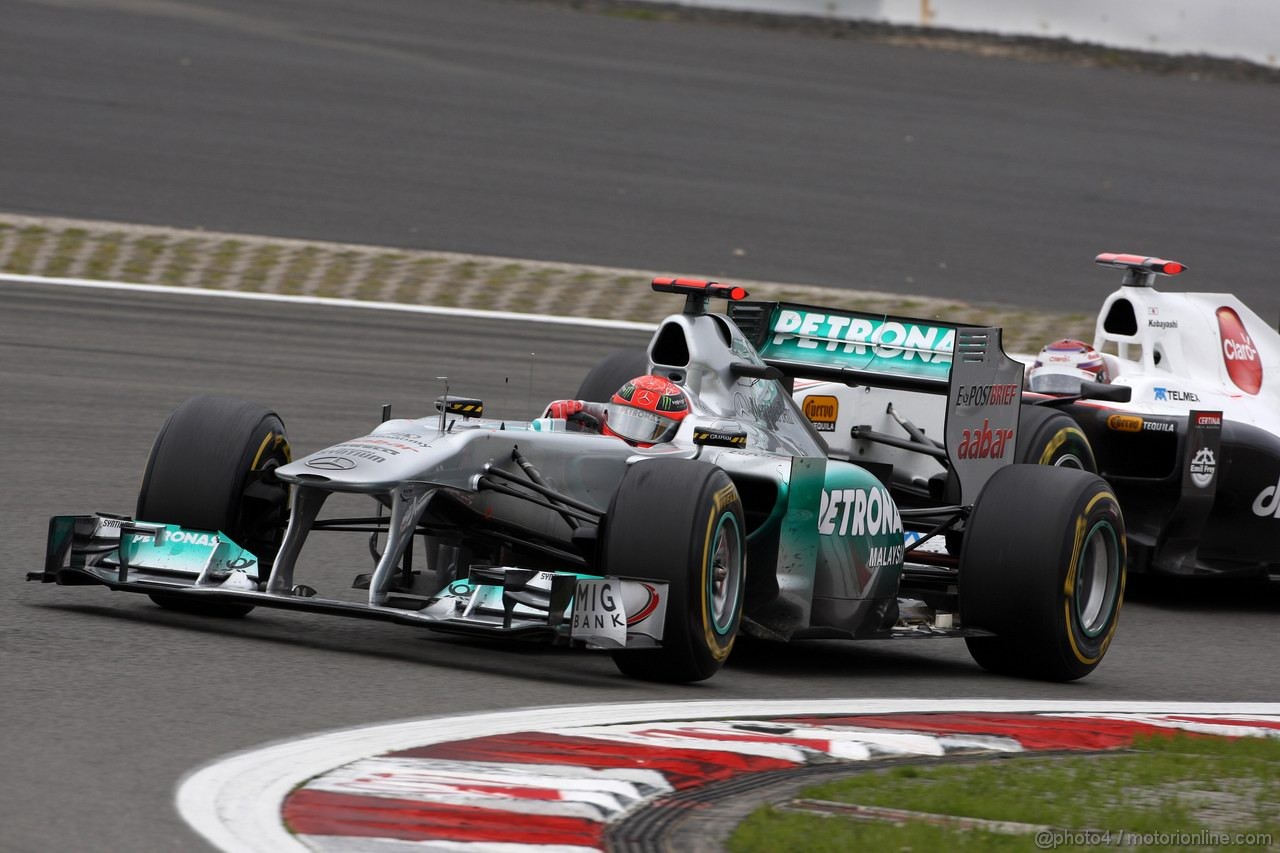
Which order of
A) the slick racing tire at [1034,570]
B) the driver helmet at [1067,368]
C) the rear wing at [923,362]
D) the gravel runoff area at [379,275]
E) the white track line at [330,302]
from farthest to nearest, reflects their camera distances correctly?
1. the gravel runoff area at [379,275]
2. the white track line at [330,302]
3. the driver helmet at [1067,368]
4. the rear wing at [923,362]
5. the slick racing tire at [1034,570]

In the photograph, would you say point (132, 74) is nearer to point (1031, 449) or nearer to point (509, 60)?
point (509, 60)

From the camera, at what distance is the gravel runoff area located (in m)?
15.9

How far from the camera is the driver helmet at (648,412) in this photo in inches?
310

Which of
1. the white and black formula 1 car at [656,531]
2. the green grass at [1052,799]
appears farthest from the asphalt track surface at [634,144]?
the green grass at [1052,799]

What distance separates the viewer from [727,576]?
718 cm

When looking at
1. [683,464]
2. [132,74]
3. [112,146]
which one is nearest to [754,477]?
[683,464]

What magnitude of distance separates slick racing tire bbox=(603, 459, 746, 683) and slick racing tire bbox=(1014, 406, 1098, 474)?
269 centimetres

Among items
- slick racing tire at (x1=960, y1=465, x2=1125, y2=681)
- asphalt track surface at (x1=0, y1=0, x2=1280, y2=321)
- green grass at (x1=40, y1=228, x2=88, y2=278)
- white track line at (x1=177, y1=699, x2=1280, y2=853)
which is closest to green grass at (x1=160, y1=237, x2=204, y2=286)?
green grass at (x1=40, y1=228, x2=88, y2=278)

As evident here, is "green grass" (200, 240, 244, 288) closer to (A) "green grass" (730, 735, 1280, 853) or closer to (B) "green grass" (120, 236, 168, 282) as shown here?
(B) "green grass" (120, 236, 168, 282)

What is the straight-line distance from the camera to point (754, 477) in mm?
7668

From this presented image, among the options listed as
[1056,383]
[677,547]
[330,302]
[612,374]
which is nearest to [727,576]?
[677,547]

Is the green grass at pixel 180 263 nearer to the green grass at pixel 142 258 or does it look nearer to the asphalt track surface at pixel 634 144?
the green grass at pixel 142 258

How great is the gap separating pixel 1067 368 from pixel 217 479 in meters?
4.78

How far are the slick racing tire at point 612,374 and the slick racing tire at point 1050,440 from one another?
187 cm
